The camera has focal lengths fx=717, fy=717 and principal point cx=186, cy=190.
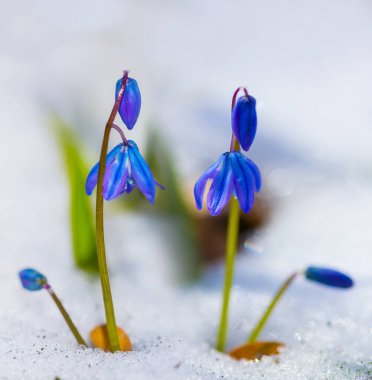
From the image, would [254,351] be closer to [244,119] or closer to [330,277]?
[330,277]

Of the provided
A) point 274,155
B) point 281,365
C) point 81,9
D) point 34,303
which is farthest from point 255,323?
point 81,9

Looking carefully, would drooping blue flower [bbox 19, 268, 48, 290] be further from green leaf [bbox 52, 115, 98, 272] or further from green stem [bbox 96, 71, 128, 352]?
green leaf [bbox 52, 115, 98, 272]

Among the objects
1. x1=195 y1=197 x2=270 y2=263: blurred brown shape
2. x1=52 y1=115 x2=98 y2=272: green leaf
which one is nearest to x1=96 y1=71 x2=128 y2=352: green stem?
x1=52 y1=115 x2=98 y2=272: green leaf

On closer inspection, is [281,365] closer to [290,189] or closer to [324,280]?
[324,280]

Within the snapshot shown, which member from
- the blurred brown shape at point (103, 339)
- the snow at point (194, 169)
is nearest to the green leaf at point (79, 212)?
the snow at point (194, 169)

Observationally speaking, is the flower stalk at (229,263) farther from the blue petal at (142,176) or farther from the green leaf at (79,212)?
the green leaf at (79,212)

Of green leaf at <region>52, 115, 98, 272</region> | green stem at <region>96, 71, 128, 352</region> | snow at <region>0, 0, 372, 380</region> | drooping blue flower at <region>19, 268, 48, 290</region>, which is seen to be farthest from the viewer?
green leaf at <region>52, 115, 98, 272</region>
